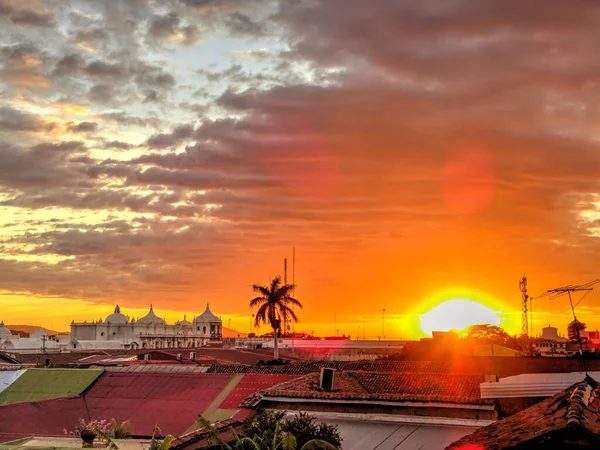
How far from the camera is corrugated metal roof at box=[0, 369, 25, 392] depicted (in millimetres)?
35372

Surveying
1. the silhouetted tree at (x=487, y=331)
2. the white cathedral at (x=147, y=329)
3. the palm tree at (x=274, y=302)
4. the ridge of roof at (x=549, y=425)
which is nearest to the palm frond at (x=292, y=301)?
the palm tree at (x=274, y=302)

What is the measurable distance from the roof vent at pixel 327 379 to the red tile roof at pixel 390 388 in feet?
0.64

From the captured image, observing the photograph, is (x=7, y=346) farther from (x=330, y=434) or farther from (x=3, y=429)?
(x=330, y=434)

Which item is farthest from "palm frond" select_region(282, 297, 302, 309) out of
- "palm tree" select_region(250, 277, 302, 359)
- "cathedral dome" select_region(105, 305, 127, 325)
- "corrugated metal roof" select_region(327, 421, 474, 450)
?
"cathedral dome" select_region(105, 305, 127, 325)

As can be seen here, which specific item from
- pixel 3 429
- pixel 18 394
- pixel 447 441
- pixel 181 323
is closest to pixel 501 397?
pixel 447 441

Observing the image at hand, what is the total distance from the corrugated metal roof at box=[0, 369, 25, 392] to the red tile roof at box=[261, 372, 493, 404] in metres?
17.2

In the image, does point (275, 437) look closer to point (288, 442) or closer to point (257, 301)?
point (288, 442)

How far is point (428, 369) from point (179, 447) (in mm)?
17990

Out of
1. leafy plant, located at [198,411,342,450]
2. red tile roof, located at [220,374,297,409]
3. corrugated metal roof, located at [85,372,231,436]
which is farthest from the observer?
red tile roof, located at [220,374,297,409]

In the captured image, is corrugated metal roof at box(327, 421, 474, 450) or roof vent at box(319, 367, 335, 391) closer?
corrugated metal roof at box(327, 421, 474, 450)

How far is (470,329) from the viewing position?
3578 inches

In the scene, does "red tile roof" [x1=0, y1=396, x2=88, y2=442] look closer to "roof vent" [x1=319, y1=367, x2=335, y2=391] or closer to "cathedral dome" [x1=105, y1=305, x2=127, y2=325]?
"roof vent" [x1=319, y1=367, x2=335, y2=391]

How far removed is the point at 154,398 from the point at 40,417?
4.56 meters

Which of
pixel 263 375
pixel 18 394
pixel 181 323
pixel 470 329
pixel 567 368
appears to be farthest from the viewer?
pixel 181 323
